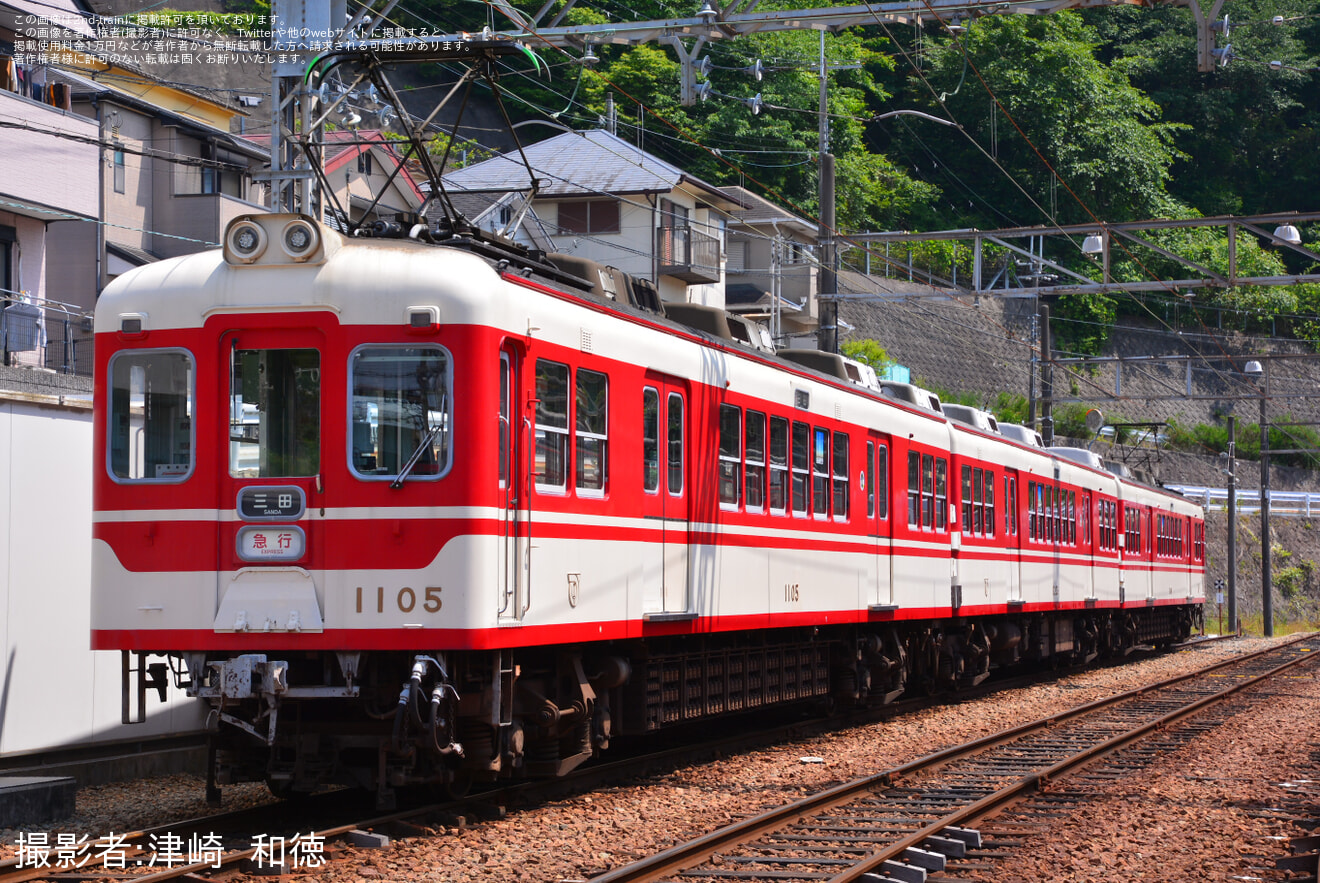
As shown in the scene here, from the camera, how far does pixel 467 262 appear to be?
8.66 metres

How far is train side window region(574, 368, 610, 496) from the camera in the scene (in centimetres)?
952

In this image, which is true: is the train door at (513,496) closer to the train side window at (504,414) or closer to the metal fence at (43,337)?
the train side window at (504,414)

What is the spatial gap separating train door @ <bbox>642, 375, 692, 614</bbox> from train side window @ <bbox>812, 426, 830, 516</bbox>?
269 centimetres

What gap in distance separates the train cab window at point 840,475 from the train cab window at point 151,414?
21.8ft

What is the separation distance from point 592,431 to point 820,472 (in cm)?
436

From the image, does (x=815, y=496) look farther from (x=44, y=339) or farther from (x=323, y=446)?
(x=44, y=339)

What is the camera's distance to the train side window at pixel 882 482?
598 inches

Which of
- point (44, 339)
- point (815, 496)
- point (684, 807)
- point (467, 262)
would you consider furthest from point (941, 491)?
point (44, 339)

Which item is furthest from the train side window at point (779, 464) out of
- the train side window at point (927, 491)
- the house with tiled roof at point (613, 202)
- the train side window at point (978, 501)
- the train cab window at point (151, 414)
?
the house with tiled roof at point (613, 202)

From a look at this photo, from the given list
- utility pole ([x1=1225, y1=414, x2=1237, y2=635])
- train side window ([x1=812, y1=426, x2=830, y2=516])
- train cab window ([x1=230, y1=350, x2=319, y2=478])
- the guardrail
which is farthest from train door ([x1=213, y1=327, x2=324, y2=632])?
the guardrail

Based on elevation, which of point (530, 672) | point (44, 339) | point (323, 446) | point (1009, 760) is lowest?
point (1009, 760)

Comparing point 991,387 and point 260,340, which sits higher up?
point 991,387

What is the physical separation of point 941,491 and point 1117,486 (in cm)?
1070

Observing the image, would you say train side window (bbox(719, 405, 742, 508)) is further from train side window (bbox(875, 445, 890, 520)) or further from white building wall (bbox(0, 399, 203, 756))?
white building wall (bbox(0, 399, 203, 756))
